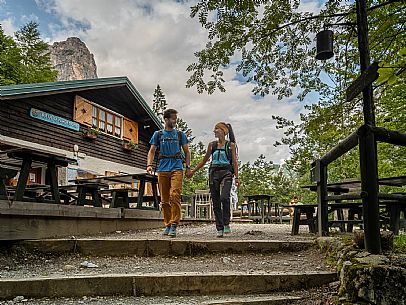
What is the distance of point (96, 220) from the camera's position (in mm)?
6469

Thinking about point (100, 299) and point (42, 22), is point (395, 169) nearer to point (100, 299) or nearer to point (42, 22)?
point (100, 299)

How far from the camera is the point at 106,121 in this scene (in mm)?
16250

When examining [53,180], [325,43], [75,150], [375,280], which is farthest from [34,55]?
[375,280]

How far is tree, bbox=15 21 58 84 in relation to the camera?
28.7 meters

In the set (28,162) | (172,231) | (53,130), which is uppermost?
(53,130)

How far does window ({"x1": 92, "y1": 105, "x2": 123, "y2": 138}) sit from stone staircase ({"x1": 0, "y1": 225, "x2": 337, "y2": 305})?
11.3 m

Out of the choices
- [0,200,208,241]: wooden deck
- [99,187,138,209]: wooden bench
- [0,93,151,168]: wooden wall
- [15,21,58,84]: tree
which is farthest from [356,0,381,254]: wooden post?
[15,21,58,84]: tree

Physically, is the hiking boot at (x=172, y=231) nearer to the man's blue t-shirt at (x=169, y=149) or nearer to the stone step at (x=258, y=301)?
the man's blue t-shirt at (x=169, y=149)

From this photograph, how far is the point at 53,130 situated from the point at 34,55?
866 inches

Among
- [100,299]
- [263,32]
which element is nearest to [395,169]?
[263,32]

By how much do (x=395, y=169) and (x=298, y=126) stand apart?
564 cm

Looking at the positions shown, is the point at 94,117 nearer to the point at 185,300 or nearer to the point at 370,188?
the point at 185,300

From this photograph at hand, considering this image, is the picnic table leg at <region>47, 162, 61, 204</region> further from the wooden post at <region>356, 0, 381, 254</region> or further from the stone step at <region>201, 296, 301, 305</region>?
the wooden post at <region>356, 0, 381, 254</region>

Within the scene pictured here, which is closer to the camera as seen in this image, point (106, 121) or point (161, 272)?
point (161, 272)
